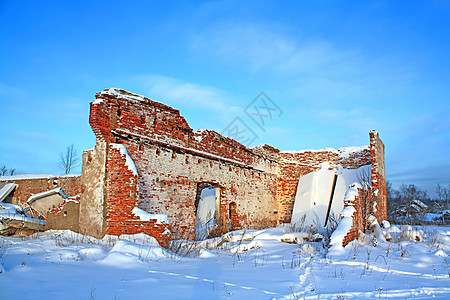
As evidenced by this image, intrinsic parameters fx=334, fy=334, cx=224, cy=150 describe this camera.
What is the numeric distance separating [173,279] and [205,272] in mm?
843

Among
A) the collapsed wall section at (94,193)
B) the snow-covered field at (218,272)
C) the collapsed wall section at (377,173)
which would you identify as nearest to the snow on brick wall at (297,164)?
the collapsed wall section at (377,173)

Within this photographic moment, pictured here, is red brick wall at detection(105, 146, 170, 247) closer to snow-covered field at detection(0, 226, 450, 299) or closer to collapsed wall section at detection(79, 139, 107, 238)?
collapsed wall section at detection(79, 139, 107, 238)

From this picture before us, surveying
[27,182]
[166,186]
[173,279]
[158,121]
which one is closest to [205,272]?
[173,279]

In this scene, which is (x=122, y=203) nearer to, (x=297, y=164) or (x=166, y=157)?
(x=166, y=157)

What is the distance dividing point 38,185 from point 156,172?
35.0 feet

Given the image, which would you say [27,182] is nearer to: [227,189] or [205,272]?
[227,189]

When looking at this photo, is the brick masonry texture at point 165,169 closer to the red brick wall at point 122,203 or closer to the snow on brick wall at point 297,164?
the red brick wall at point 122,203

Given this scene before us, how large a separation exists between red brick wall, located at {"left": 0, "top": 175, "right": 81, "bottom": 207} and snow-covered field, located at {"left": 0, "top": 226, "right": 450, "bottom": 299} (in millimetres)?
7943

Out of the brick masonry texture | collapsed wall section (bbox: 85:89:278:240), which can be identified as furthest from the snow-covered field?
collapsed wall section (bbox: 85:89:278:240)

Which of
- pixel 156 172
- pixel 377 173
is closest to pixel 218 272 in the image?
pixel 156 172

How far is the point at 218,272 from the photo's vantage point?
5332mm

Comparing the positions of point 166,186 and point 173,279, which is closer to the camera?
point 173,279

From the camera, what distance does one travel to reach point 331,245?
7.04 meters

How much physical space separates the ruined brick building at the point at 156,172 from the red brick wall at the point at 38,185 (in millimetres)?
7310
